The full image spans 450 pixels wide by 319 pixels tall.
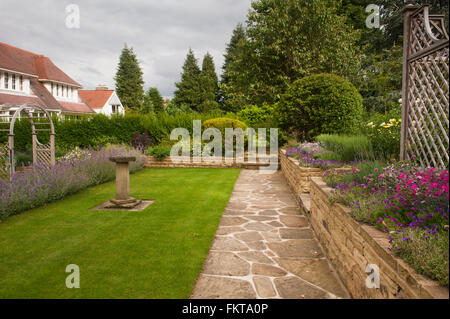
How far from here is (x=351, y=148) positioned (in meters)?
6.33

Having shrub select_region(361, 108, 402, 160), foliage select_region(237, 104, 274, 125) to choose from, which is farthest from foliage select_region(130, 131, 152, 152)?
shrub select_region(361, 108, 402, 160)

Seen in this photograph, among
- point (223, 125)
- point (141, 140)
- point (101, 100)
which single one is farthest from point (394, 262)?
point (101, 100)

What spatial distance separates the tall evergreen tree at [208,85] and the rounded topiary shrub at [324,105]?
2626 centimetres

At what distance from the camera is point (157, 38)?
16375 mm

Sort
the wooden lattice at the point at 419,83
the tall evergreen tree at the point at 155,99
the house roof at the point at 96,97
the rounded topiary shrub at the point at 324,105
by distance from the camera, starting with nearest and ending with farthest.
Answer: the wooden lattice at the point at 419,83 < the rounded topiary shrub at the point at 324,105 < the house roof at the point at 96,97 < the tall evergreen tree at the point at 155,99

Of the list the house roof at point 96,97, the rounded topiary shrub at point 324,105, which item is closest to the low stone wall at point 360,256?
the rounded topiary shrub at point 324,105

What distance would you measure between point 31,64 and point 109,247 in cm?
3116

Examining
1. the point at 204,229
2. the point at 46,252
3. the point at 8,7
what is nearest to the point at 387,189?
the point at 204,229

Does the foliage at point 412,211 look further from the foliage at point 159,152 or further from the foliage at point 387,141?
the foliage at point 159,152

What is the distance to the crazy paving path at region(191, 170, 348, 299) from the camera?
3.04 meters

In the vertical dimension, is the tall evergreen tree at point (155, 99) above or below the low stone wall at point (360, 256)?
above

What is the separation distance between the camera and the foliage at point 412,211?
1.91m

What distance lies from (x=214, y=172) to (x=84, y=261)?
802 centimetres
